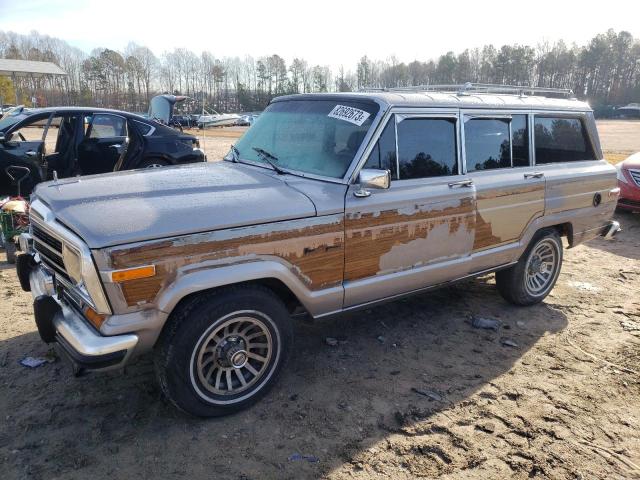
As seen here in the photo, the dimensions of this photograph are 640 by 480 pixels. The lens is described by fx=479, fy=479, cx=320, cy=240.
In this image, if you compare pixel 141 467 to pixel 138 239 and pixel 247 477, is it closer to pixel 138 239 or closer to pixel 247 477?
pixel 247 477

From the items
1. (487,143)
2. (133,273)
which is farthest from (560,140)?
(133,273)

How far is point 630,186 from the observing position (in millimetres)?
8969

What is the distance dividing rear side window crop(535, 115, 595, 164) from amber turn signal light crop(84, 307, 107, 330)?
13.7 ft

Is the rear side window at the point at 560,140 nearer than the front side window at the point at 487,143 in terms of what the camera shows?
No

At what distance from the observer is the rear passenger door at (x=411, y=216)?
3514 mm

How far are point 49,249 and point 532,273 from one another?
457 centimetres

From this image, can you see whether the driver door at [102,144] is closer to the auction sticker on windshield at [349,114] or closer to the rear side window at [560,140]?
the auction sticker on windshield at [349,114]

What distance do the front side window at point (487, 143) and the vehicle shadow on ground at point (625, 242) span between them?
11.4 feet

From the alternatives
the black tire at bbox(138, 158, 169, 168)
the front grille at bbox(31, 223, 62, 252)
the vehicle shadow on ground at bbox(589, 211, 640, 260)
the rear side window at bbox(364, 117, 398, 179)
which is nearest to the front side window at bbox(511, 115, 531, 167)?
the rear side window at bbox(364, 117, 398, 179)

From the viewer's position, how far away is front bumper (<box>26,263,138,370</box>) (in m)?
2.61

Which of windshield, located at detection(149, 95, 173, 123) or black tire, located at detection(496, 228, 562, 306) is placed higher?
windshield, located at detection(149, 95, 173, 123)

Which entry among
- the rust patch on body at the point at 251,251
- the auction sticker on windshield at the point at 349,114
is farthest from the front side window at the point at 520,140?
the rust patch on body at the point at 251,251

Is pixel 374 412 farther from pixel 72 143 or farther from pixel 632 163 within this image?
pixel 632 163

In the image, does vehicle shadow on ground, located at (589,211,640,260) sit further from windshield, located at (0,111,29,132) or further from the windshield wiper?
windshield, located at (0,111,29,132)
